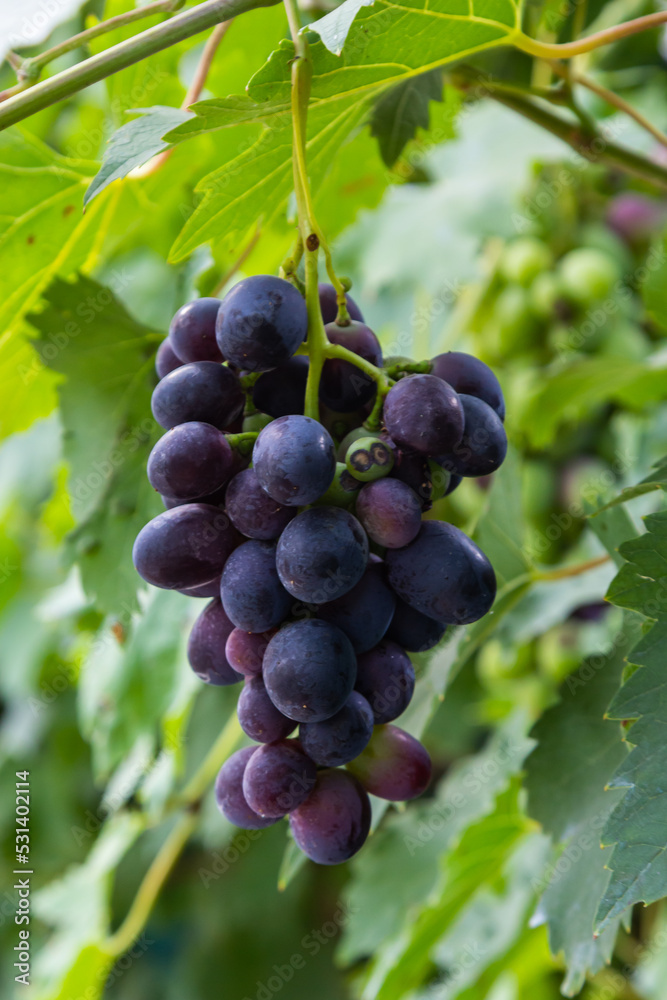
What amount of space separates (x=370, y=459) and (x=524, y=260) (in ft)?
3.40

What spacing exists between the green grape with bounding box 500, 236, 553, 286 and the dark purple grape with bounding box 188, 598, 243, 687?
1.02m

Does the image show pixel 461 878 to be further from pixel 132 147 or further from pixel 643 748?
pixel 132 147

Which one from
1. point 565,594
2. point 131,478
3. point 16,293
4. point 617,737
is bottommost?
point 565,594

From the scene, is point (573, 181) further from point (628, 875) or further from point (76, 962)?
point (76, 962)

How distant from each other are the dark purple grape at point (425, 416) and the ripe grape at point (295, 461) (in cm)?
4

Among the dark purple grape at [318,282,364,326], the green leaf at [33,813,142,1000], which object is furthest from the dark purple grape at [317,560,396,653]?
the green leaf at [33,813,142,1000]

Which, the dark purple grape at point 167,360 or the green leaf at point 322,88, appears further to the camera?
the dark purple grape at point 167,360

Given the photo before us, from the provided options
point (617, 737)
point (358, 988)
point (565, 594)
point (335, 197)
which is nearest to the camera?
point (617, 737)

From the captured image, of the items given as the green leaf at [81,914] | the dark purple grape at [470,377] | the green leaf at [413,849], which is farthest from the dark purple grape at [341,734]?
the green leaf at [81,914]

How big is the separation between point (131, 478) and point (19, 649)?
1236 millimetres

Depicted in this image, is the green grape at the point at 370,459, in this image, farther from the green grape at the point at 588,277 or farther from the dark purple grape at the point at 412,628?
A: the green grape at the point at 588,277

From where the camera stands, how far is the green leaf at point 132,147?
506 millimetres

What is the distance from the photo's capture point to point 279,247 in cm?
111

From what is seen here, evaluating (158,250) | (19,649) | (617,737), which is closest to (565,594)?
(617,737)
